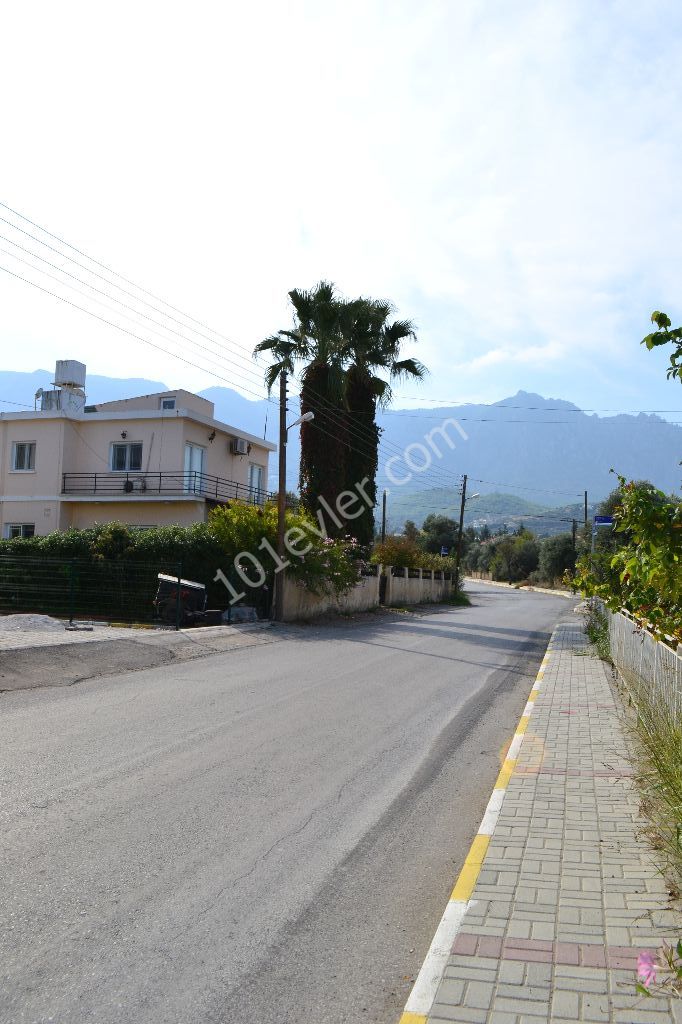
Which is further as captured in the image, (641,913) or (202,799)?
(202,799)

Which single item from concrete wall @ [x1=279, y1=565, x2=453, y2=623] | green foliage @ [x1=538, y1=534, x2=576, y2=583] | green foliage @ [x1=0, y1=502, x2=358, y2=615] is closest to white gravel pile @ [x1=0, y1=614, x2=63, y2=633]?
green foliage @ [x1=0, y1=502, x2=358, y2=615]

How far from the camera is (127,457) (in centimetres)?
3425

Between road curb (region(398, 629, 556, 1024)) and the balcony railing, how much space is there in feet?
89.3

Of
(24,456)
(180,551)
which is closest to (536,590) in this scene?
(24,456)

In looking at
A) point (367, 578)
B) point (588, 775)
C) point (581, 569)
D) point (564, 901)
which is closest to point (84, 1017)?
point (564, 901)

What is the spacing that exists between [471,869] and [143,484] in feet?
99.0

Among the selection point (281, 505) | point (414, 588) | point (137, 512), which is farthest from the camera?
point (414, 588)

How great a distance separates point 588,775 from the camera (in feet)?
23.2

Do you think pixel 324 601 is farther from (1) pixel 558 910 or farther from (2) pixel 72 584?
(1) pixel 558 910

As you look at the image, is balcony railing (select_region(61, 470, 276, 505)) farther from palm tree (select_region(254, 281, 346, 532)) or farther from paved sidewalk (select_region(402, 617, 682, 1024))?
paved sidewalk (select_region(402, 617, 682, 1024))

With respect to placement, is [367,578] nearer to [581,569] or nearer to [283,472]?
[283,472]

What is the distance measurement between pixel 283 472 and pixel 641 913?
21247 millimetres

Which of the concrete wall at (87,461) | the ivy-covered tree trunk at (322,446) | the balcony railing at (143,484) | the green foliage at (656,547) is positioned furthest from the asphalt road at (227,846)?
the concrete wall at (87,461)

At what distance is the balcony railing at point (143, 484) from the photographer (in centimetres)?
3338
